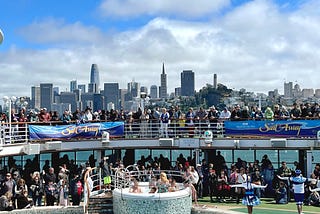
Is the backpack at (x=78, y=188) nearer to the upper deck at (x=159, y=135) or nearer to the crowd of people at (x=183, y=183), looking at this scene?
the crowd of people at (x=183, y=183)

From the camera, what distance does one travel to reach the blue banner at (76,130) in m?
23.0

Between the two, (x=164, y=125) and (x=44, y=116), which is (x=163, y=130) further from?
(x=44, y=116)

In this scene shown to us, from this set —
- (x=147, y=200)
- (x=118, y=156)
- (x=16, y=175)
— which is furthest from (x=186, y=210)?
(x=118, y=156)

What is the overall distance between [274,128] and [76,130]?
30.7ft

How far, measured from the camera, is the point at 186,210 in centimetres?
1756

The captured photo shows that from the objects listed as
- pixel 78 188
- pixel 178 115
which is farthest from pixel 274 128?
pixel 78 188

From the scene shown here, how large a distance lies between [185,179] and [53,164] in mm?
9929

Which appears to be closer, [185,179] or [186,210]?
[186,210]

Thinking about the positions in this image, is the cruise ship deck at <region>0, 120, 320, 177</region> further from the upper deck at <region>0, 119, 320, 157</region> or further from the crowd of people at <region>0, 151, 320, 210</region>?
the crowd of people at <region>0, 151, 320, 210</region>

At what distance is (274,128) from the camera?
A: 23125 millimetres

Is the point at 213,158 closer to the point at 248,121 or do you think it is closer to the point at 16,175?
the point at 248,121

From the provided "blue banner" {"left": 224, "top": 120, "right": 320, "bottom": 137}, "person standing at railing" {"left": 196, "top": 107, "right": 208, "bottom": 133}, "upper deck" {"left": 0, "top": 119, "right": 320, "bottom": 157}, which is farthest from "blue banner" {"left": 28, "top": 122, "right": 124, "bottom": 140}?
"blue banner" {"left": 224, "top": 120, "right": 320, "bottom": 137}

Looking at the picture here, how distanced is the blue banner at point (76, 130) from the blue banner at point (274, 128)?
5.48 m

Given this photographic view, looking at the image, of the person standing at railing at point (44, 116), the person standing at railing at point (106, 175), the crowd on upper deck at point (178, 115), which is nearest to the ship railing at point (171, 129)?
the crowd on upper deck at point (178, 115)
